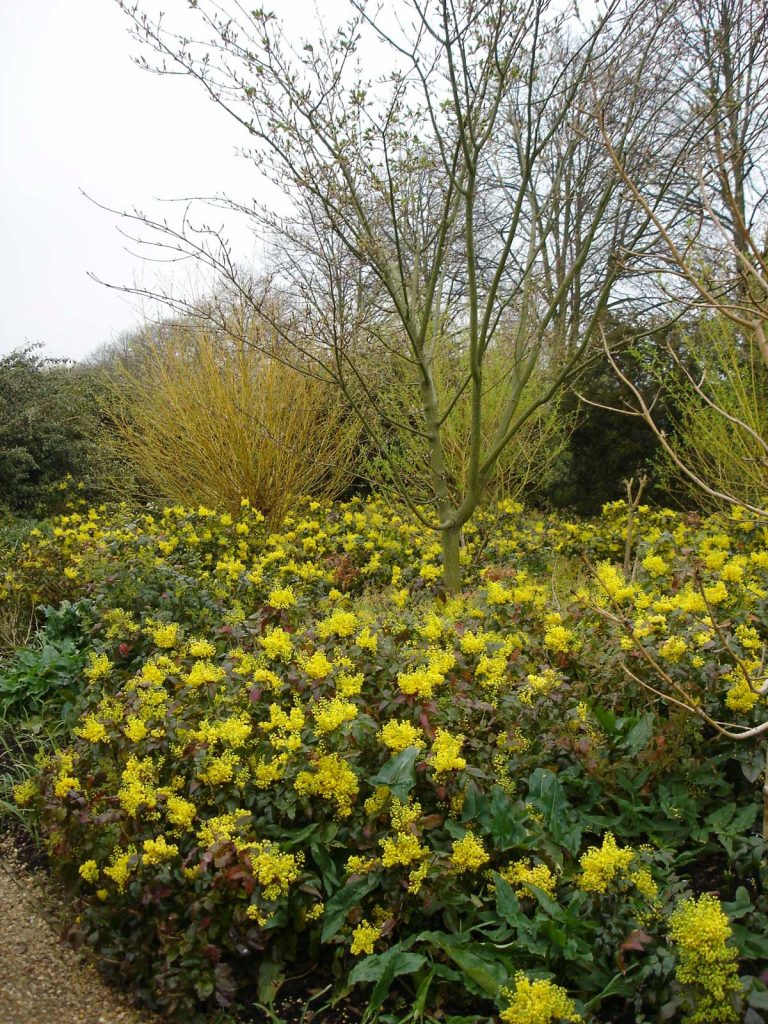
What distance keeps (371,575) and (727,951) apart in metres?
3.69

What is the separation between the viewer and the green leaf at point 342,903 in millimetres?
1809

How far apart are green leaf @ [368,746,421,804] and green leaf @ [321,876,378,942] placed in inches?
7.9

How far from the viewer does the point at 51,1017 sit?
6.07ft

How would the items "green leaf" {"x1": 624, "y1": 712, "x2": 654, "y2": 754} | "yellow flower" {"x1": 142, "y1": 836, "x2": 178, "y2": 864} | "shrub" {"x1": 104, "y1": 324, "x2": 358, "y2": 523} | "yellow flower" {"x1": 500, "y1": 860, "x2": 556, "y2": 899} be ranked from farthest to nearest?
"shrub" {"x1": 104, "y1": 324, "x2": 358, "y2": 523}, "green leaf" {"x1": 624, "y1": 712, "x2": 654, "y2": 754}, "yellow flower" {"x1": 142, "y1": 836, "x2": 178, "y2": 864}, "yellow flower" {"x1": 500, "y1": 860, "x2": 556, "y2": 899}

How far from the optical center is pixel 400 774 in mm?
1944

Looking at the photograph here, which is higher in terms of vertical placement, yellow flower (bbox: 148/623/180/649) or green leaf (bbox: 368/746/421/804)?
yellow flower (bbox: 148/623/180/649)

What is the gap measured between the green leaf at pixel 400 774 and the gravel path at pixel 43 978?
754 millimetres

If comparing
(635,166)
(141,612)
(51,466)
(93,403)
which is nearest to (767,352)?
(635,166)

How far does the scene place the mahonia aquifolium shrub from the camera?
168 cm

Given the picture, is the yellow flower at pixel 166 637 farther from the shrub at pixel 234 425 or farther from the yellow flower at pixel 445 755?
the shrub at pixel 234 425

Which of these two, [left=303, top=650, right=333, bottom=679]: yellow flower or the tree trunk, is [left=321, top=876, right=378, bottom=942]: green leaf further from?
the tree trunk

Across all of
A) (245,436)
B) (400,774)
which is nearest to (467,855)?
(400,774)

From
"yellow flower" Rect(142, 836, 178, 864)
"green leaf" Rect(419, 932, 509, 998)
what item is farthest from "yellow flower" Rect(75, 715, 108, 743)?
"green leaf" Rect(419, 932, 509, 998)

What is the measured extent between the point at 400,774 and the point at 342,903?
31 centimetres
